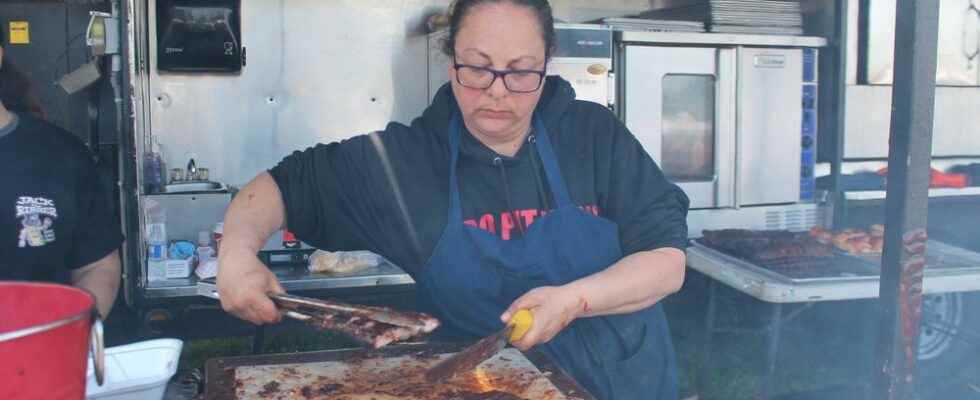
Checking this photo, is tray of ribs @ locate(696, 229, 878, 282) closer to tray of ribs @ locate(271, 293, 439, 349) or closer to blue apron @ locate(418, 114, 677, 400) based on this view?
blue apron @ locate(418, 114, 677, 400)

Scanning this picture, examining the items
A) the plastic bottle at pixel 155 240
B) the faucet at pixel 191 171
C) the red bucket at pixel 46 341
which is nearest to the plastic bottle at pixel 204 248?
the plastic bottle at pixel 155 240

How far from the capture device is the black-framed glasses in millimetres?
1978

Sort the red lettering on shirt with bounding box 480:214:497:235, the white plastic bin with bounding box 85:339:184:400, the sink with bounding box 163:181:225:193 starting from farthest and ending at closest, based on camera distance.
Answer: the sink with bounding box 163:181:225:193 < the red lettering on shirt with bounding box 480:214:497:235 < the white plastic bin with bounding box 85:339:184:400

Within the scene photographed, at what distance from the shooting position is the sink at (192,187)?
4441 millimetres

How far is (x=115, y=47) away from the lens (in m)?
4.38

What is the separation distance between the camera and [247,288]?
1.80 meters

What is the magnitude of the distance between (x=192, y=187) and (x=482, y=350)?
3180 millimetres

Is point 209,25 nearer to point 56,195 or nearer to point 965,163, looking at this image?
point 56,195

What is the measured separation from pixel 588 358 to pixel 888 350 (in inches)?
40.4

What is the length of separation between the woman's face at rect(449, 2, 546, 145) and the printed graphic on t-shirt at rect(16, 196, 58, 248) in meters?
1.11

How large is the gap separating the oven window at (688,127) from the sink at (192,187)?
263 cm

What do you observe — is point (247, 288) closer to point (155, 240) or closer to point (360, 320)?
point (360, 320)

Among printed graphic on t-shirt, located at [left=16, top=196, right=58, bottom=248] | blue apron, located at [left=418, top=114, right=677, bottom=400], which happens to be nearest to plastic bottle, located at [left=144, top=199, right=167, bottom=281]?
printed graphic on t-shirt, located at [left=16, top=196, right=58, bottom=248]

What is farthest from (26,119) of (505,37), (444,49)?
(505,37)
